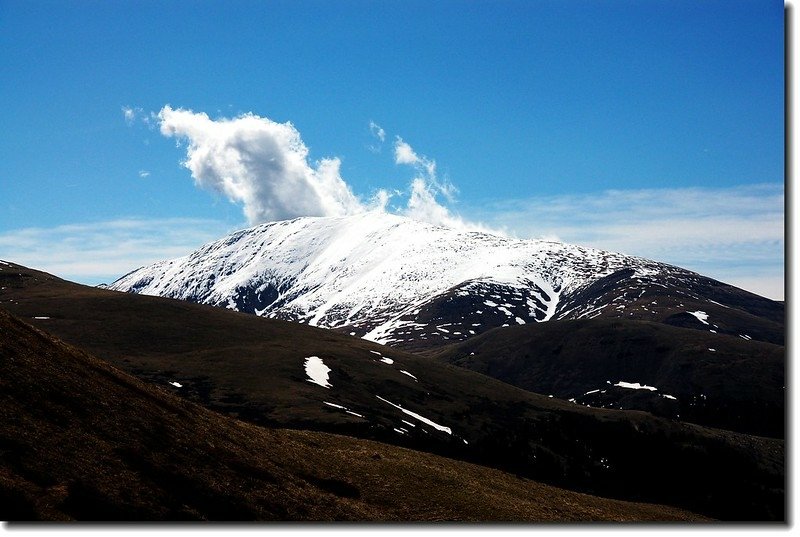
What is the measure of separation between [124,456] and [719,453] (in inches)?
6450

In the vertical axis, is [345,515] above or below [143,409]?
below

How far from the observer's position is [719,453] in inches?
6806

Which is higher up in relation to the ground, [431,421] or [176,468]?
[176,468]

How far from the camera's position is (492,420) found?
18288cm

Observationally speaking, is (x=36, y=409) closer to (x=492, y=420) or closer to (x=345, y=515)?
(x=345, y=515)

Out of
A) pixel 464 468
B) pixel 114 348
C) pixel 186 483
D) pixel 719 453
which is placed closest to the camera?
pixel 186 483

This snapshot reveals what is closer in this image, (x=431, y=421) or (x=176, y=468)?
(x=176, y=468)

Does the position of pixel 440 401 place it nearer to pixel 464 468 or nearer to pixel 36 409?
pixel 464 468

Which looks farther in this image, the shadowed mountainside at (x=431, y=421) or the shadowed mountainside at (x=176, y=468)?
the shadowed mountainside at (x=431, y=421)

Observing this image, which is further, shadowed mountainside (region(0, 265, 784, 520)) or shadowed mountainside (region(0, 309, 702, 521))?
shadowed mountainside (region(0, 265, 784, 520))

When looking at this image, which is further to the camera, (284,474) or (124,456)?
(284,474)

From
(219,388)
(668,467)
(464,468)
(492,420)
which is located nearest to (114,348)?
(219,388)

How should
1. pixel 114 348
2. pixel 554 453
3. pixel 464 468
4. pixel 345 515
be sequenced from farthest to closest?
1. pixel 114 348
2. pixel 554 453
3. pixel 464 468
4. pixel 345 515

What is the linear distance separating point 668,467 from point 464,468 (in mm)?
92186
